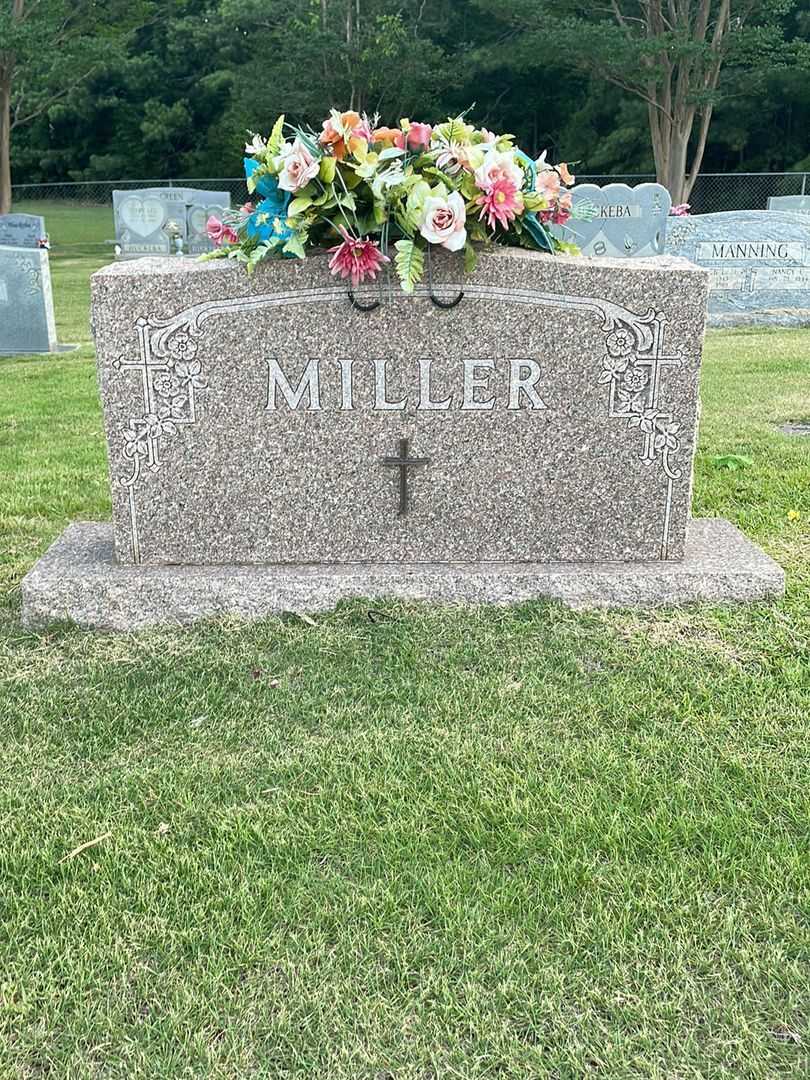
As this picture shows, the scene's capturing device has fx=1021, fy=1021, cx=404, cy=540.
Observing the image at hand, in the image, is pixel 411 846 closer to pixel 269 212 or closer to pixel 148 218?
pixel 269 212

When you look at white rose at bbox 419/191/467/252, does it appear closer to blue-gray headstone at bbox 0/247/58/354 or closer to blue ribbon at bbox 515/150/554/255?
blue ribbon at bbox 515/150/554/255

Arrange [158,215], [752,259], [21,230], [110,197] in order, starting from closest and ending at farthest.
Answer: [752,259]
[21,230]
[158,215]
[110,197]

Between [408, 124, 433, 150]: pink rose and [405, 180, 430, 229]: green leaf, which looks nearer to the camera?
[405, 180, 430, 229]: green leaf

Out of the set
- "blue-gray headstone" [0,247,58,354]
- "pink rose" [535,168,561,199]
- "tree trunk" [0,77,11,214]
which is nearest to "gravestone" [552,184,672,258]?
"blue-gray headstone" [0,247,58,354]

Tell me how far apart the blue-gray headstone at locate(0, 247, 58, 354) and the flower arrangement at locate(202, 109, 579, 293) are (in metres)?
7.47

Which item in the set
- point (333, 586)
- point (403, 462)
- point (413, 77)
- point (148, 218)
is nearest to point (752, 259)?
point (403, 462)

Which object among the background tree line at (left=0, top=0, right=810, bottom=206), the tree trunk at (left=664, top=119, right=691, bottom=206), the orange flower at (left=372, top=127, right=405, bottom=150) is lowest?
the orange flower at (left=372, top=127, right=405, bottom=150)

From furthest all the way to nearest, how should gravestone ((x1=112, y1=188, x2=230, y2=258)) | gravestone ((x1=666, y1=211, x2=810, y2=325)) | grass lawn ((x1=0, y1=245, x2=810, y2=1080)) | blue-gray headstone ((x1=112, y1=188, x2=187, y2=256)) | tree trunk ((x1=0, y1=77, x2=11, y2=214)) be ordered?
tree trunk ((x1=0, y1=77, x2=11, y2=214)) → blue-gray headstone ((x1=112, y1=188, x2=187, y2=256)) → gravestone ((x1=112, y1=188, x2=230, y2=258)) → gravestone ((x1=666, y1=211, x2=810, y2=325)) → grass lawn ((x1=0, y1=245, x2=810, y2=1080))

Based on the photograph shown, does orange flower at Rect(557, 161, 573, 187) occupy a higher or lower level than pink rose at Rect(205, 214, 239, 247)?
higher

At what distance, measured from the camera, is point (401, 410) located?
10.7 ft

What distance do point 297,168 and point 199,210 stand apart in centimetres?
1848

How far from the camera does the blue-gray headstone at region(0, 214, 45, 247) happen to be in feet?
Answer: 49.1

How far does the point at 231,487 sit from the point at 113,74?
43.1 metres

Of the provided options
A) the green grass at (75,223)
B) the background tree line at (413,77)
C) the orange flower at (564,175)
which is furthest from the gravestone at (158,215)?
the orange flower at (564,175)
